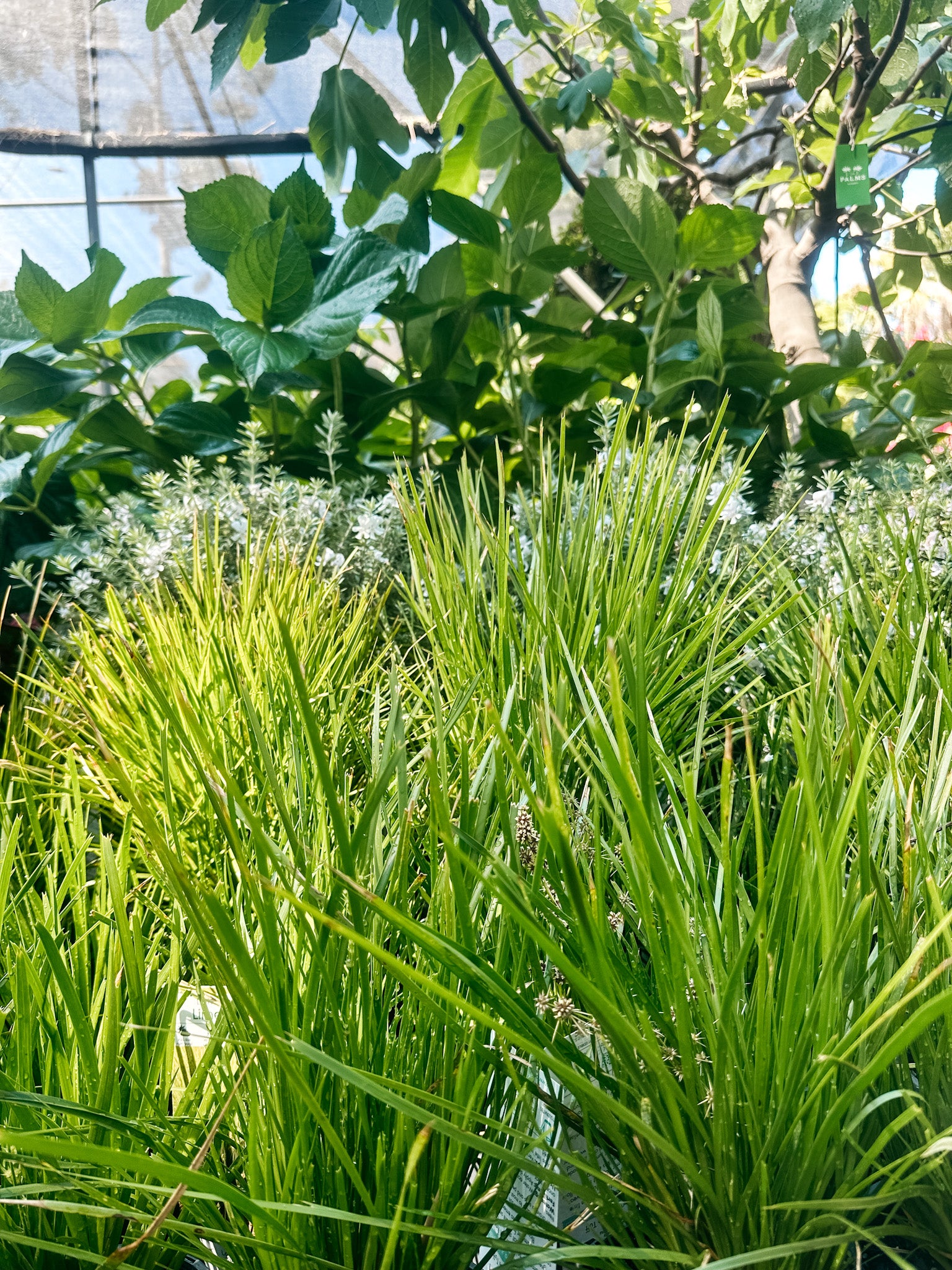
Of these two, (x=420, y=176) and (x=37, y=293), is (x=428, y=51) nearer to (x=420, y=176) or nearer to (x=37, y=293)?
(x=420, y=176)

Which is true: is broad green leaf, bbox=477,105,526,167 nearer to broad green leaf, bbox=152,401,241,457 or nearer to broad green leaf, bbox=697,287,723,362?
broad green leaf, bbox=697,287,723,362

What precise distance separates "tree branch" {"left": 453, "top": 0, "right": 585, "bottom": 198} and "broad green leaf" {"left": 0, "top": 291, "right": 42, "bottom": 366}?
61cm

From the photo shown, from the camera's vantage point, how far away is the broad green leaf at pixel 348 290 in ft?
3.12

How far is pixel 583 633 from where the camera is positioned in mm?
464

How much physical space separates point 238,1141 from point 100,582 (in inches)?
28.6

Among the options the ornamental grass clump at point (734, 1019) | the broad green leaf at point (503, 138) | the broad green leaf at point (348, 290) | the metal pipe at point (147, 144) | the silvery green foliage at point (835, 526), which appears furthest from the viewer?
the metal pipe at point (147, 144)

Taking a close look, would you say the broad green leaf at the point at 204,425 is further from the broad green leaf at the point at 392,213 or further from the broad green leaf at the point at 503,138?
the broad green leaf at the point at 503,138

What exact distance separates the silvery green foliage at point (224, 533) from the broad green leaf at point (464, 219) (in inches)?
12.1

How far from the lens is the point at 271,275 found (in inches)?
37.5

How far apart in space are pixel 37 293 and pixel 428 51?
53 centimetres

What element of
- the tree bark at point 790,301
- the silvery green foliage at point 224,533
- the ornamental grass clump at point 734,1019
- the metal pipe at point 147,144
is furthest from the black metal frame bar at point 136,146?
the ornamental grass clump at point 734,1019

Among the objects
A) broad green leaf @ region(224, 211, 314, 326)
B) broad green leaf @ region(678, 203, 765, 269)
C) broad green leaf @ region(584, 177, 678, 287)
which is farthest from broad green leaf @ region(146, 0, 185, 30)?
broad green leaf @ region(678, 203, 765, 269)

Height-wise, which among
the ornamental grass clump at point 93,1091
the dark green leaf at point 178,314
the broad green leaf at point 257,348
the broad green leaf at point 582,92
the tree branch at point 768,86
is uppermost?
the tree branch at point 768,86

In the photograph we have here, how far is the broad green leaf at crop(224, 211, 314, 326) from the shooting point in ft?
3.07
